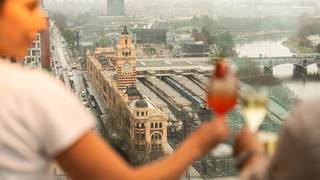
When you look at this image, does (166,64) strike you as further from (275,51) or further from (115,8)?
(275,51)

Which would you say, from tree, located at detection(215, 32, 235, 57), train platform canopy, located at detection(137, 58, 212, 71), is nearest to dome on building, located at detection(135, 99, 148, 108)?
train platform canopy, located at detection(137, 58, 212, 71)

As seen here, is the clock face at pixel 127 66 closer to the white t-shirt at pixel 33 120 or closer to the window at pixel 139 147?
the window at pixel 139 147

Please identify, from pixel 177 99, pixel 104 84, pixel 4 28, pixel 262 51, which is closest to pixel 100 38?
Result: pixel 104 84

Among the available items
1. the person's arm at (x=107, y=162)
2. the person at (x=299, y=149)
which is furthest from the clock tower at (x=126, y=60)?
the person at (x=299, y=149)

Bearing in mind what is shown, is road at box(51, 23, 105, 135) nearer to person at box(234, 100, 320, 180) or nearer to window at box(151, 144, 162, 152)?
window at box(151, 144, 162, 152)

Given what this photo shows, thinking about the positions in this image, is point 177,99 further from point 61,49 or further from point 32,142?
point 32,142

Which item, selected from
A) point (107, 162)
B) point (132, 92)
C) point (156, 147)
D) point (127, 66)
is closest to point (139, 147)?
point (156, 147)

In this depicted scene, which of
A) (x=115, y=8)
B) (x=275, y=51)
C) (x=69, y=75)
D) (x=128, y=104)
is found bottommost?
(x=128, y=104)
